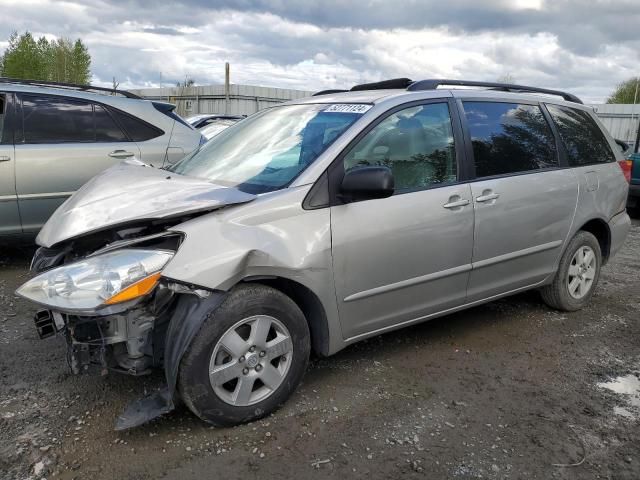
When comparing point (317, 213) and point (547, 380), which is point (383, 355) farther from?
point (317, 213)

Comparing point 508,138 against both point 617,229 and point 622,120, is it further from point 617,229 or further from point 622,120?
point 622,120

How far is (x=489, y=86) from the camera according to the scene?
4289 mm

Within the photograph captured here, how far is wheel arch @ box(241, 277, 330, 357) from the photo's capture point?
9.62 feet

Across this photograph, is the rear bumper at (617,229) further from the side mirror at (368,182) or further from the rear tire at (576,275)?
the side mirror at (368,182)

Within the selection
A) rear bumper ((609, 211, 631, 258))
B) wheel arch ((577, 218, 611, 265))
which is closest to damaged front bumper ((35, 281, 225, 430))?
wheel arch ((577, 218, 611, 265))

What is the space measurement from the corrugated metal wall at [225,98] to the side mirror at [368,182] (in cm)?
1805

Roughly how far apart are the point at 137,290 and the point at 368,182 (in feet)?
4.13

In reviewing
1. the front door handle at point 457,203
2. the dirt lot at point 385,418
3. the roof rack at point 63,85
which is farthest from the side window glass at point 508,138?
the roof rack at point 63,85

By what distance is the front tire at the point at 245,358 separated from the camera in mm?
2598

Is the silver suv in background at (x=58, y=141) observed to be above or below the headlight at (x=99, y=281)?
above

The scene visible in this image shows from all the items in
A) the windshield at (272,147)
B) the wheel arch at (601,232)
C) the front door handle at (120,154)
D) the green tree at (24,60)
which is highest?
the green tree at (24,60)

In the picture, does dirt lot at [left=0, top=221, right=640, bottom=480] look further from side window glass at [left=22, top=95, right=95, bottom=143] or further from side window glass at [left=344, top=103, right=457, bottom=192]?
side window glass at [left=22, top=95, right=95, bottom=143]

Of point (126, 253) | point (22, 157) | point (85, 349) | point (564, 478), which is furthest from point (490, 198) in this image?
point (22, 157)

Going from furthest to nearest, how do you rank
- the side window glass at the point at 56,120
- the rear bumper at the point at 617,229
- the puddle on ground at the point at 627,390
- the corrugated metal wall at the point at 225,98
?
the corrugated metal wall at the point at 225,98
the side window glass at the point at 56,120
the rear bumper at the point at 617,229
the puddle on ground at the point at 627,390
